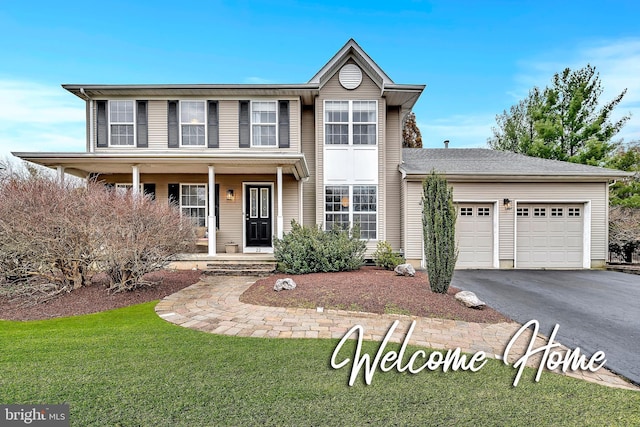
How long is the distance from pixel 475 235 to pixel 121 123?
13.1 meters

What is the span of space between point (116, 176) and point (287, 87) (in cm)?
706

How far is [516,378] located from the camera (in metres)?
3.00

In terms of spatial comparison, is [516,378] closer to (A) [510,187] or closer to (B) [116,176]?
(A) [510,187]

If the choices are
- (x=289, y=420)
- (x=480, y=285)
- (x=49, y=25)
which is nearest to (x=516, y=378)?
(x=289, y=420)

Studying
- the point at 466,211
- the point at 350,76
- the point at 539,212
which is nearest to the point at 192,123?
the point at 350,76

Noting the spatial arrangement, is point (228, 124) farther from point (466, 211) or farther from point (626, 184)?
point (626, 184)

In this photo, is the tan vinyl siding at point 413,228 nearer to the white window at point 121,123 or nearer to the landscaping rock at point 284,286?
the landscaping rock at point 284,286

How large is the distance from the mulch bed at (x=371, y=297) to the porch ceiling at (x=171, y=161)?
12.3ft

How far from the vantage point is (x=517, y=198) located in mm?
10117

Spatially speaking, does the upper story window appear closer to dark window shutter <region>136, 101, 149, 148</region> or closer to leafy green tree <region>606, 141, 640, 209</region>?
dark window shutter <region>136, 101, 149, 148</region>

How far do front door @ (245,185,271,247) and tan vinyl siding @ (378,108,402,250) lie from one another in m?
4.32

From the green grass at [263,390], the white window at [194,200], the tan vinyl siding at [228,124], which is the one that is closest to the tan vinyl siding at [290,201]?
the tan vinyl siding at [228,124]

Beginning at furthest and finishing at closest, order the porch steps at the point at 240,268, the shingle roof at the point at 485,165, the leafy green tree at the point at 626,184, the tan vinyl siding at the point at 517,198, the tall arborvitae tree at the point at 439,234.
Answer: the leafy green tree at the point at 626,184 < the tan vinyl siding at the point at 517,198 < the shingle roof at the point at 485,165 < the porch steps at the point at 240,268 < the tall arborvitae tree at the point at 439,234

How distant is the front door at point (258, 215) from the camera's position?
10.9m
